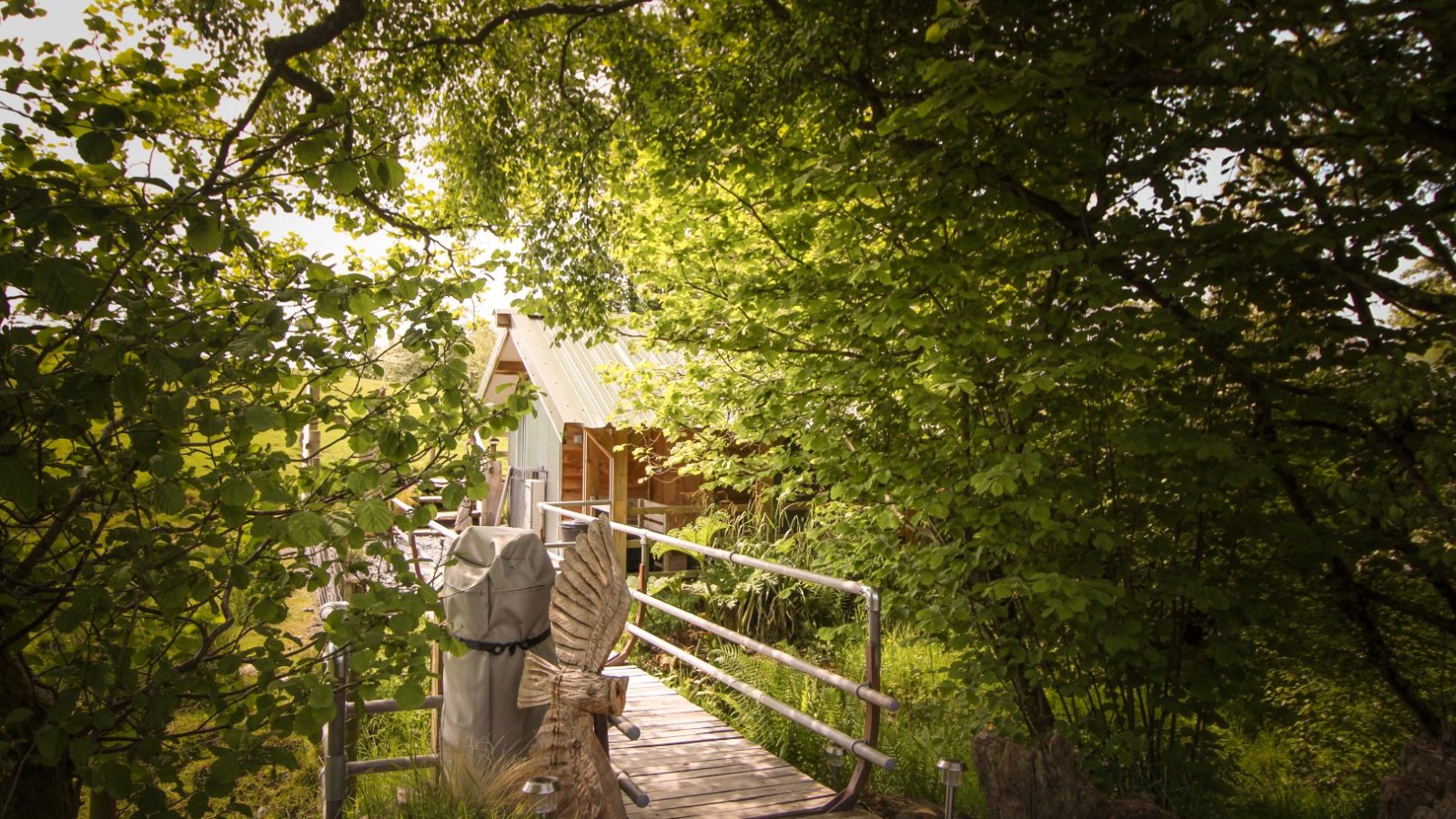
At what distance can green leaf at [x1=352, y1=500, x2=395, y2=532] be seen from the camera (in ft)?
9.09

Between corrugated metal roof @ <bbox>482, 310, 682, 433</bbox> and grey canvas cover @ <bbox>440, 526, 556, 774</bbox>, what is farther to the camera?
corrugated metal roof @ <bbox>482, 310, 682, 433</bbox>

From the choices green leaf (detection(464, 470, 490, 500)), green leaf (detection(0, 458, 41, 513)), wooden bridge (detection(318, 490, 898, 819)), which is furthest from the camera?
wooden bridge (detection(318, 490, 898, 819))

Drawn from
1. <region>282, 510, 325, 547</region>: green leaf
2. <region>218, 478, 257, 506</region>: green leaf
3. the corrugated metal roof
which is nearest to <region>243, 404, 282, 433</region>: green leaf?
<region>218, 478, 257, 506</region>: green leaf

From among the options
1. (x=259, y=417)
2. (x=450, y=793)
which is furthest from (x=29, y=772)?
(x=450, y=793)

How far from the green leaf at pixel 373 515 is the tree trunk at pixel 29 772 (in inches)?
47.5

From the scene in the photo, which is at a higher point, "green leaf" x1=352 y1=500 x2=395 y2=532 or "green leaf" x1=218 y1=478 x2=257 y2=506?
"green leaf" x1=218 y1=478 x2=257 y2=506

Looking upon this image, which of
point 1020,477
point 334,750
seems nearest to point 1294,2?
point 1020,477

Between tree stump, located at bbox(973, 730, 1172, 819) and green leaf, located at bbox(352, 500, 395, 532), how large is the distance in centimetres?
220

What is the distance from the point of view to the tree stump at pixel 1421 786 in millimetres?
2975

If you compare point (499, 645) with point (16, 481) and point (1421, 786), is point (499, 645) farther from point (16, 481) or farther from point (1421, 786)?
point (1421, 786)

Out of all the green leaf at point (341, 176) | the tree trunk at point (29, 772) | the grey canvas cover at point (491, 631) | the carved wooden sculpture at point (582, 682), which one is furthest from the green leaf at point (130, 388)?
the grey canvas cover at point (491, 631)

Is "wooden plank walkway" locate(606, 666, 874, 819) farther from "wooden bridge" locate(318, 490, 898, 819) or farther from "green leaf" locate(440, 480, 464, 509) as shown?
"green leaf" locate(440, 480, 464, 509)

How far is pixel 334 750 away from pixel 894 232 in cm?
380

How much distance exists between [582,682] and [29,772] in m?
2.04
